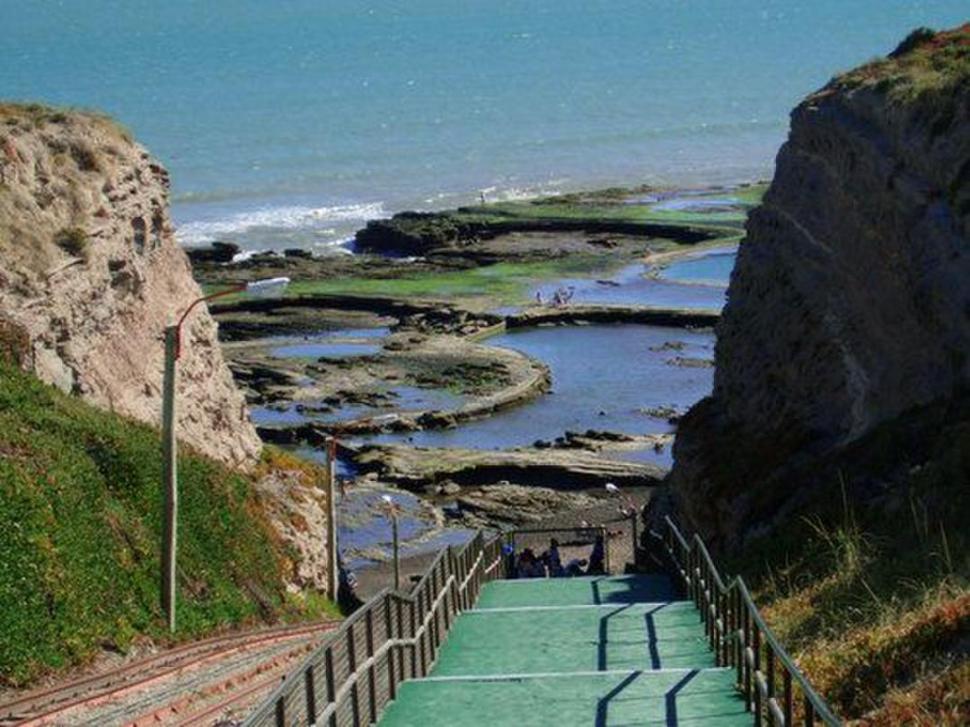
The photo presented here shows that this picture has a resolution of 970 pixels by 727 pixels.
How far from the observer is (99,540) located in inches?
1215

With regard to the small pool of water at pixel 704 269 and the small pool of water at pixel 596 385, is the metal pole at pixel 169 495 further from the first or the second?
the small pool of water at pixel 704 269

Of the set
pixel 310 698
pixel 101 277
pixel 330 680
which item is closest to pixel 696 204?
pixel 101 277

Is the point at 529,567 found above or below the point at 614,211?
below

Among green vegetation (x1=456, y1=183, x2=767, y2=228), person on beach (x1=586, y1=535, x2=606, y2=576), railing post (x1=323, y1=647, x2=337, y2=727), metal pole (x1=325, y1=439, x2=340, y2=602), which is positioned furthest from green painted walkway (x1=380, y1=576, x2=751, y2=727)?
green vegetation (x1=456, y1=183, x2=767, y2=228)

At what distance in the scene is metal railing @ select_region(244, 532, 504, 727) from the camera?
1312 cm

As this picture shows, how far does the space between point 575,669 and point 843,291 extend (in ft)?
66.6

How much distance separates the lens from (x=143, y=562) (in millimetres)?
32031

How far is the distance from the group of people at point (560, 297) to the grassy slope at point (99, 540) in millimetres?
51828

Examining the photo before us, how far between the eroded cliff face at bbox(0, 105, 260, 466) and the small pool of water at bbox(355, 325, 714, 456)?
19159 millimetres

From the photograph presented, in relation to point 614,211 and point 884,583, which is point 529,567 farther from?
point 614,211

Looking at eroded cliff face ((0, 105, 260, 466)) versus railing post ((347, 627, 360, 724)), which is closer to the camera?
railing post ((347, 627, 360, 724))

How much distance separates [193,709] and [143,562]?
9.70 m

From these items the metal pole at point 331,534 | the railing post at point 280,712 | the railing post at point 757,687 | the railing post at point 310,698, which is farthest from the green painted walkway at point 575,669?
the metal pole at point 331,534

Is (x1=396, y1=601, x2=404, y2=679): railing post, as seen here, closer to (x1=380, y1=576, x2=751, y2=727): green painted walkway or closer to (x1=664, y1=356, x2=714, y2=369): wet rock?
(x1=380, y1=576, x2=751, y2=727): green painted walkway
